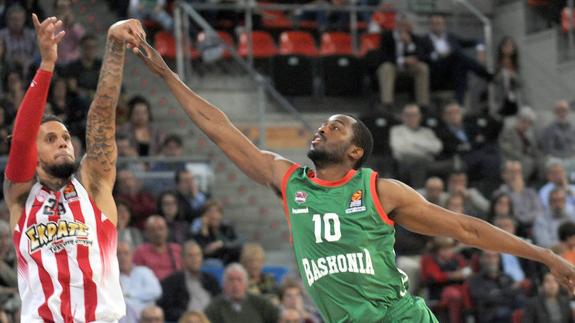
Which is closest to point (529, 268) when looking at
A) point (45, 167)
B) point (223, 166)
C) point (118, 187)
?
point (223, 166)

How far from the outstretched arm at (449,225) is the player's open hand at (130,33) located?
5.52 ft

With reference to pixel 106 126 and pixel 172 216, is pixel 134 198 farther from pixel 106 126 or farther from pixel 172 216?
pixel 106 126

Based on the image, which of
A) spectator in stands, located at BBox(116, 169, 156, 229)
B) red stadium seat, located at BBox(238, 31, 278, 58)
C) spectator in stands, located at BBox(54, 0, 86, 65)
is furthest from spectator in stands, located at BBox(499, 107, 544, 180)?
spectator in stands, located at BBox(54, 0, 86, 65)

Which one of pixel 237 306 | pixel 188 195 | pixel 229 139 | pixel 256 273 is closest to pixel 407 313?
pixel 229 139

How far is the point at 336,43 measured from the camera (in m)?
18.8

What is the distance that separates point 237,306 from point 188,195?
7.86ft

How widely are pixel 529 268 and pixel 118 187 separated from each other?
16.5 feet

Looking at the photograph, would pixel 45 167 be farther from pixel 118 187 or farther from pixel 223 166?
pixel 223 166

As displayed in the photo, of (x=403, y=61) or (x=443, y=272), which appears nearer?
(x=443, y=272)

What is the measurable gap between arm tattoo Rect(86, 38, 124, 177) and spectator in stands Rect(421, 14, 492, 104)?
11.3 meters

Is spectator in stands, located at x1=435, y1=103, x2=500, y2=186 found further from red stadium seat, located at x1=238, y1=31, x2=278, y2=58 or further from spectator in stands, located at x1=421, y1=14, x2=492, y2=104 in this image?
red stadium seat, located at x1=238, y1=31, x2=278, y2=58

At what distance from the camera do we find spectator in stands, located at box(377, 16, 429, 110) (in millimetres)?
17641

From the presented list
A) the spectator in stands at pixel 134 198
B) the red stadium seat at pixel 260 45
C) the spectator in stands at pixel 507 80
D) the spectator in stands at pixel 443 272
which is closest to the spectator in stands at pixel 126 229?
the spectator in stands at pixel 134 198

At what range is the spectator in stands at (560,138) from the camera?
56.3 ft
